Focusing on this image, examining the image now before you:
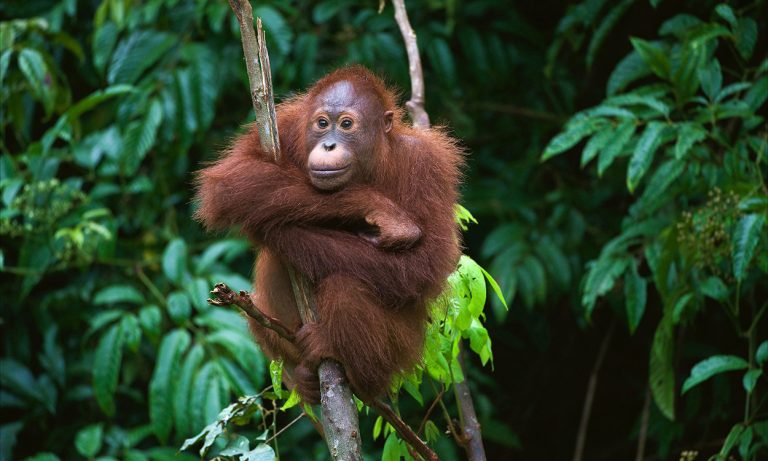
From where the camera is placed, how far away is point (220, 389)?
4.14m

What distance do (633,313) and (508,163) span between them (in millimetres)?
2005

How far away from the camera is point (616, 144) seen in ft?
12.3

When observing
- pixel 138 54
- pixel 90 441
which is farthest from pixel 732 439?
pixel 138 54

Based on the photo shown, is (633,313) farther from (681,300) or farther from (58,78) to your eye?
(58,78)

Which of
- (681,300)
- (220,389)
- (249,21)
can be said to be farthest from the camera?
(220,389)

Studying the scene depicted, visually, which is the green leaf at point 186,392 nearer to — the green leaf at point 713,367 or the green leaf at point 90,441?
the green leaf at point 90,441

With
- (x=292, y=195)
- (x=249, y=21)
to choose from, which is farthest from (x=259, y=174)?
(x=249, y=21)

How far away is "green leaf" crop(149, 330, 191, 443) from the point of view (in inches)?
167

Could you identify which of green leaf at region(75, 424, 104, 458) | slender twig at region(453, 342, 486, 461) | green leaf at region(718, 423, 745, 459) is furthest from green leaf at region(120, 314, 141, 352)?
green leaf at region(718, 423, 745, 459)

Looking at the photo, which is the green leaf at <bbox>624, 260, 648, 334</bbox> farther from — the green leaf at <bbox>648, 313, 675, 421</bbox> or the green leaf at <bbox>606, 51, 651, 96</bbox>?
the green leaf at <bbox>606, 51, 651, 96</bbox>

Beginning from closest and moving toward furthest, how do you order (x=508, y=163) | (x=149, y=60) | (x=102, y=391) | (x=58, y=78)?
(x=102, y=391), (x=149, y=60), (x=58, y=78), (x=508, y=163)

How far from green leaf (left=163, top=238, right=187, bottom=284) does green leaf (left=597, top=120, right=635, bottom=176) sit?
2.06 metres

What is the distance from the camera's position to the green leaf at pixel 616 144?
3689mm

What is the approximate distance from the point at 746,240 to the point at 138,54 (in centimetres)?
330
